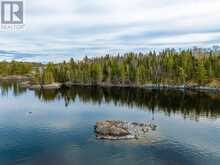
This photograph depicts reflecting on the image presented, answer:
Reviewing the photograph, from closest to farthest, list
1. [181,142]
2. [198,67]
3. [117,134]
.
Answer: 1. [181,142]
2. [117,134]
3. [198,67]

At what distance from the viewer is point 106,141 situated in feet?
240

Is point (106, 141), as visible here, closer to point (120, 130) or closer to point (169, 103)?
point (120, 130)

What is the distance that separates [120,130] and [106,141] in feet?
23.3

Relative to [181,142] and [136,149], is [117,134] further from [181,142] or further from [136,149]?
[181,142]

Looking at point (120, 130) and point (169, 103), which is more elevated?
point (169, 103)

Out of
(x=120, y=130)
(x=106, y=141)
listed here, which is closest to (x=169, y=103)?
(x=120, y=130)

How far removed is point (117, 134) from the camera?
3049 inches

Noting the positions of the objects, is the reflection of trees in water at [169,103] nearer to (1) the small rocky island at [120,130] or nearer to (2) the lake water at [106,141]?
(2) the lake water at [106,141]

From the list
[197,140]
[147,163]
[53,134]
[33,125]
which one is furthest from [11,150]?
[197,140]

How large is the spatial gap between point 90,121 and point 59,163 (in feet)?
130

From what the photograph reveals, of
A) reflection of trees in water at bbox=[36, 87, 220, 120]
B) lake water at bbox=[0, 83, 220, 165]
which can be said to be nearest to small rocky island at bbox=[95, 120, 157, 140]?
lake water at bbox=[0, 83, 220, 165]

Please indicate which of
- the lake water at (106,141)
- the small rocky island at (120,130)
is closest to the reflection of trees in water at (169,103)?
the lake water at (106,141)

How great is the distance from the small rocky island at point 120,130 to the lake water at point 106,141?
2403mm

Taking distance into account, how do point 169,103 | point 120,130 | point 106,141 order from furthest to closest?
1. point 169,103
2. point 120,130
3. point 106,141
